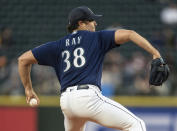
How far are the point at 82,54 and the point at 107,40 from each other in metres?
0.29

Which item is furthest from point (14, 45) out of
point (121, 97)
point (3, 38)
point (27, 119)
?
point (121, 97)

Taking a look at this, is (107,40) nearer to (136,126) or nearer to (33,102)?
(136,126)

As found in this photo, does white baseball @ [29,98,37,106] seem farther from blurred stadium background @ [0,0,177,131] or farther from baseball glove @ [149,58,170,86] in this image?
blurred stadium background @ [0,0,177,131]

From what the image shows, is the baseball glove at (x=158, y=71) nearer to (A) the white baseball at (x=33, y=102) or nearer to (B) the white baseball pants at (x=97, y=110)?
(B) the white baseball pants at (x=97, y=110)

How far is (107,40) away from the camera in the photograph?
15.9 feet

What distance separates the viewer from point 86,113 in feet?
15.5

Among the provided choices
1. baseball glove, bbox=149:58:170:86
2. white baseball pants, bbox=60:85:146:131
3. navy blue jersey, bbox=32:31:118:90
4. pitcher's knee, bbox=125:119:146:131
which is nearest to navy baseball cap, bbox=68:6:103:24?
navy blue jersey, bbox=32:31:118:90

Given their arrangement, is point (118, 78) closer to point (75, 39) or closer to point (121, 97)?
point (121, 97)

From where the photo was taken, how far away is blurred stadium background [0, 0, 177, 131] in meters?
8.62

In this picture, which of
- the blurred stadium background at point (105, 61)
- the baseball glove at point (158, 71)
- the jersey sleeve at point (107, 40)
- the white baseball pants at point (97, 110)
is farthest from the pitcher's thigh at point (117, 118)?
the blurred stadium background at point (105, 61)

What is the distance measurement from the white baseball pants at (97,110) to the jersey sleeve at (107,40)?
42 centimetres

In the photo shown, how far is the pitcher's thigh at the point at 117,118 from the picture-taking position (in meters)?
4.66

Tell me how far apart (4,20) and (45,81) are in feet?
9.12

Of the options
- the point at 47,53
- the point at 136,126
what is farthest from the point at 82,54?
the point at 136,126
